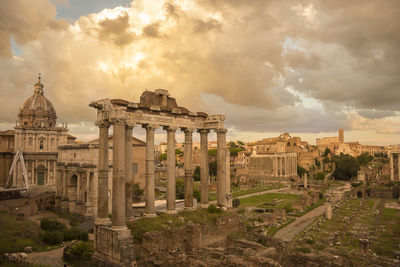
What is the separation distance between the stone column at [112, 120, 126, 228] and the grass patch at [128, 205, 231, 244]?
1214 millimetres

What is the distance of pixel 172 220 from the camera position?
1806 centimetres

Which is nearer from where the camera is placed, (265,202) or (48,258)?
(48,258)

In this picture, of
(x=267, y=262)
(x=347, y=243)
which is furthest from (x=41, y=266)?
(x=347, y=243)

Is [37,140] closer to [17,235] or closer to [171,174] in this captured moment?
[17,235]

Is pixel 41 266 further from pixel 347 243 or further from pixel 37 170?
pixel 37 170

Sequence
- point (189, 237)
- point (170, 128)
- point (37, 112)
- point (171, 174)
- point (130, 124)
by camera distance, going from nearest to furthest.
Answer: point (189, 237), point (130, 124), point (171, 174), point (170, 128), point (37, 112)

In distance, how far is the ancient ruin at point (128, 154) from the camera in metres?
15.2

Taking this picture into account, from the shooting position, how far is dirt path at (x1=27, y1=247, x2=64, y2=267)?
18.0 metres

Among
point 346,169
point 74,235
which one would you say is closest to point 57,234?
point 74,235

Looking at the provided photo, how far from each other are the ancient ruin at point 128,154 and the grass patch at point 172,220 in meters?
0.78

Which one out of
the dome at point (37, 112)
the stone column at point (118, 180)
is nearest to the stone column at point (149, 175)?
the stone column at point (118, 180)

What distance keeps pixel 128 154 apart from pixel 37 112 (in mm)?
39369

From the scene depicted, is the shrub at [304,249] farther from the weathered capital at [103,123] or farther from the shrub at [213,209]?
the weathered capital at [103,123]

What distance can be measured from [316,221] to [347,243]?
10.9 metres
